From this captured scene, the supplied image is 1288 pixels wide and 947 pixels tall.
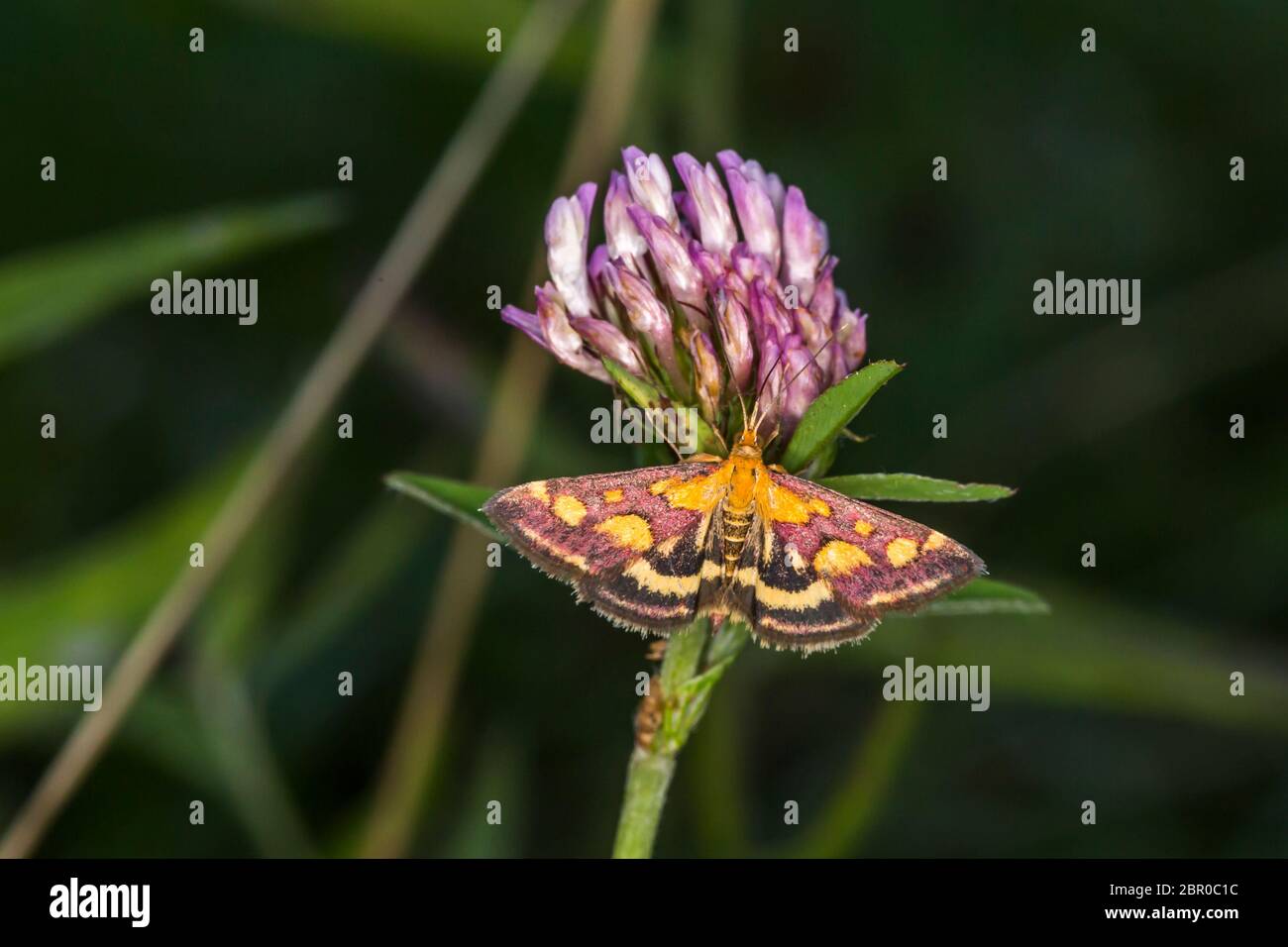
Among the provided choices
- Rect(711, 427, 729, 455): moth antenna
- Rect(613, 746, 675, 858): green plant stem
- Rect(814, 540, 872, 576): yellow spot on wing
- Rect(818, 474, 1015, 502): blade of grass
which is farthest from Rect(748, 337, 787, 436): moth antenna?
Rect(613, 746, 675, 858): green plant stem

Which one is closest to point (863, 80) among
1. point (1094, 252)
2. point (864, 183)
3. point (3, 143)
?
point (864, 183)

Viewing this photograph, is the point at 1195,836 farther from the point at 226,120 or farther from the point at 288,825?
the point at 226,120

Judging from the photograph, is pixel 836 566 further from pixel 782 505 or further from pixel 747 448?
pixel 747 448

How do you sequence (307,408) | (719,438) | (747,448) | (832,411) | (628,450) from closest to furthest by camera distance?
(832,411)
(747,448)
(719,438)
(307,408)
(628,450)

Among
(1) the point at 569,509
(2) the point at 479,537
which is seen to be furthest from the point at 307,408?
(1) the point at 569,509

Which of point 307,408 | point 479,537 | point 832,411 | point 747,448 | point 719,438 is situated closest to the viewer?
point 832,411

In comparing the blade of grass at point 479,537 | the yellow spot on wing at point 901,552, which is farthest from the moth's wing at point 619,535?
the blade of grass at point 479,537

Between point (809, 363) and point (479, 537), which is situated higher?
point (809, 363)
